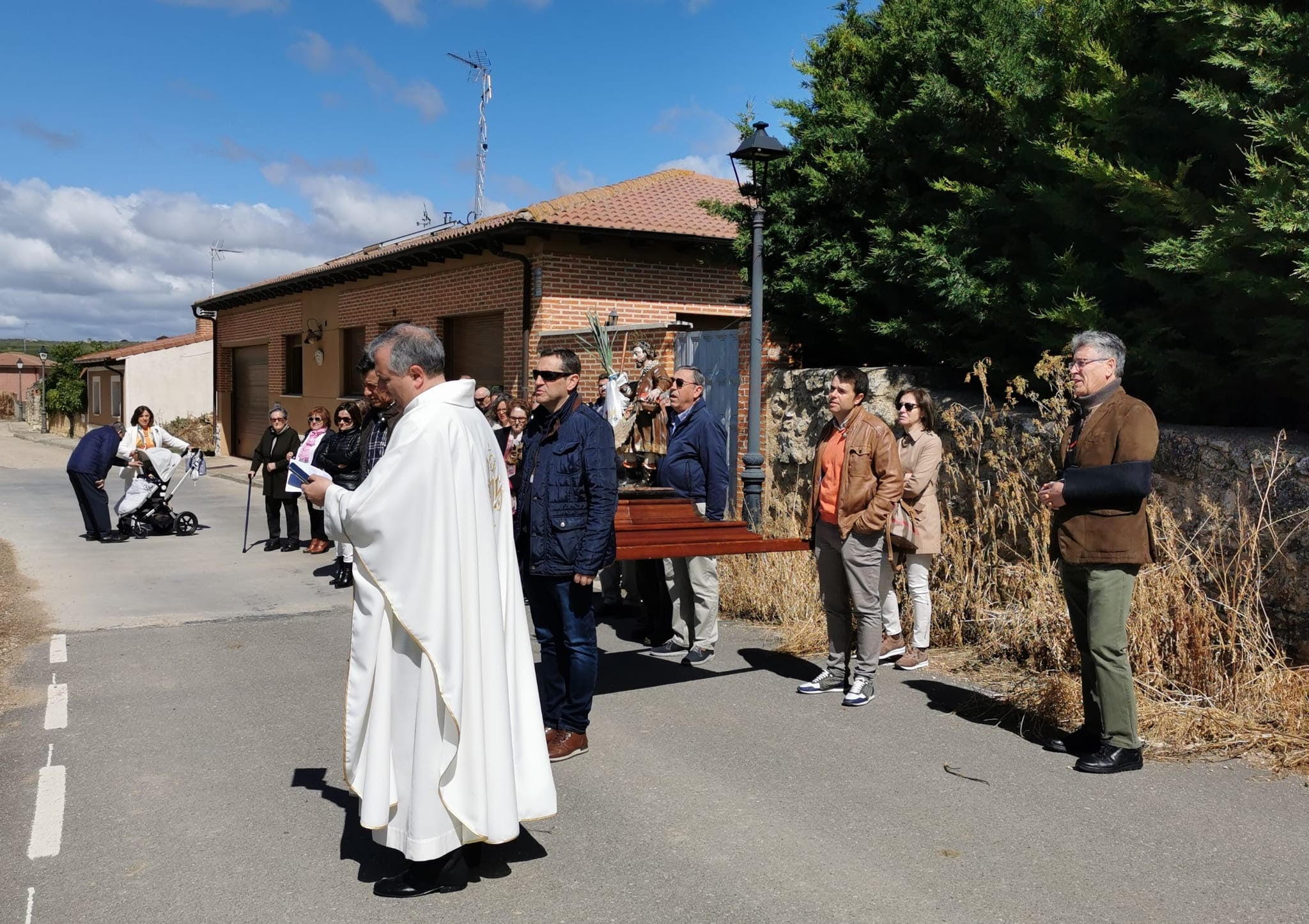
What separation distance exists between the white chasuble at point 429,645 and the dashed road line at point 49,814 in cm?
125

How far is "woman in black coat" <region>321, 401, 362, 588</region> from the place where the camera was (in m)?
10.2

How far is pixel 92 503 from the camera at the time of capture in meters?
13.4

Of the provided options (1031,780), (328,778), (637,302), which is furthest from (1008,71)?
(637,302)

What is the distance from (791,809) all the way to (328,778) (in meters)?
2.04

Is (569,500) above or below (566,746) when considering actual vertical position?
above

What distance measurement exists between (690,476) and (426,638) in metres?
3.98

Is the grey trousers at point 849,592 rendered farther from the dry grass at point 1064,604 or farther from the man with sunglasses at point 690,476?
the man with sunglasses at point 690,476

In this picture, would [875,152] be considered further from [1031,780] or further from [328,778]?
[328,778]

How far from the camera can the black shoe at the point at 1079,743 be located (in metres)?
5.30

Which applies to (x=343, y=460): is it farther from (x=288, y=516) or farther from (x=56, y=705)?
(x=56, y=705)

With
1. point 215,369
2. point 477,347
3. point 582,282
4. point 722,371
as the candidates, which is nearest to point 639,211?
point 582,282

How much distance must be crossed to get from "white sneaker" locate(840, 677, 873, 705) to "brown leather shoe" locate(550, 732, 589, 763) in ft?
5.19

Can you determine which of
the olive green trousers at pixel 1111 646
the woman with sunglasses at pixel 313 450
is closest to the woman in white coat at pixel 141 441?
the woman with sunglasses at pixel 313 450

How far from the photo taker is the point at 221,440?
31.2m
